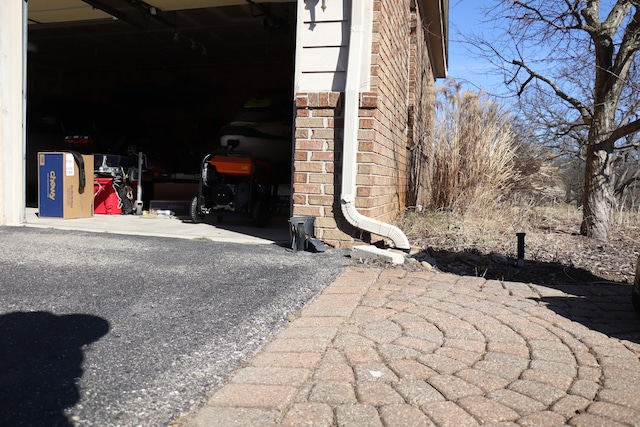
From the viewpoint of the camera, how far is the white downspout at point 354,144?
15.4 ft

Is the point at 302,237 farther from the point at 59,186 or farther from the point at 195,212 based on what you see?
the point at 59,186

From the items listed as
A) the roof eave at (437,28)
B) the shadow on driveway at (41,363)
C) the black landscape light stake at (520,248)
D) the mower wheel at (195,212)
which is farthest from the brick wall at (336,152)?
the roof eave at (437,28)

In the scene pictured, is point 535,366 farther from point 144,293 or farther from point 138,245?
point 138,245

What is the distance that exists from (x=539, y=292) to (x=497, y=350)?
1383 millimetres

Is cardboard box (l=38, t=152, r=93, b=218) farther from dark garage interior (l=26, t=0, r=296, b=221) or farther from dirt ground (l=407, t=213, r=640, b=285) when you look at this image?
dirt ground (l=407, t=213, r=640, b=285)

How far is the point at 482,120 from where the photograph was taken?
766 centimetres

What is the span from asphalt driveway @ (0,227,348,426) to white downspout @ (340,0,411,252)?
521 mm

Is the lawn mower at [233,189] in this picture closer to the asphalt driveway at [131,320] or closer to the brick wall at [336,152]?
the brick wall at [336,152]

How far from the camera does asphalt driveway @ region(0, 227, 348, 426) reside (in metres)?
1.77

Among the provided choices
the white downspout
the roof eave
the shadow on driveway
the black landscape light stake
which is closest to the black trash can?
the white downspout

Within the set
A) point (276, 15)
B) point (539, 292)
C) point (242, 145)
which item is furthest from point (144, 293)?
point (276, 15)

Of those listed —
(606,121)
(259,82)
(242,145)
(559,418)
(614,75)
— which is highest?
(259,82)

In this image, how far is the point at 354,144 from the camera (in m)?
4.73

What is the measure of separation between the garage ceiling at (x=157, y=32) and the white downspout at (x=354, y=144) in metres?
2.90
